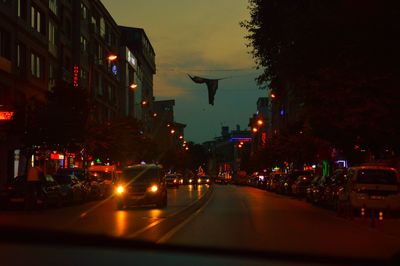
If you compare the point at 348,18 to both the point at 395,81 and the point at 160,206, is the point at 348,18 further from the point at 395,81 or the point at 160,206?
the point at 160,206

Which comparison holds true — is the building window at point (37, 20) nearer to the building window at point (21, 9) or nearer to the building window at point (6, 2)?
the building window at point (21, 9)

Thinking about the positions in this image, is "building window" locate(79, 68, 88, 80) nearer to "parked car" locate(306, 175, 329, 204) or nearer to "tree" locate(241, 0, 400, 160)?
"parked car" locate(306, 175, 329, 204)

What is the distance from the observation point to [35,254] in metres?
13.5

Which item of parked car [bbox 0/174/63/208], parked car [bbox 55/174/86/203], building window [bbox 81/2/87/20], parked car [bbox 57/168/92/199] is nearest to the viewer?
parked car [bbox 0/174/63/208]

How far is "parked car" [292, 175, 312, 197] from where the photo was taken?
1761 inches

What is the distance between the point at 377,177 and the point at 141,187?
10.9 m

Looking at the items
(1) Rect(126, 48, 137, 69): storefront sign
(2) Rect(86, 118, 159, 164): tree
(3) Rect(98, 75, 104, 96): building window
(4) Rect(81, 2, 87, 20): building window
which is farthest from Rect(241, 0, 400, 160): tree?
(1) Rect(126, 48, 137, 69): storefront sign

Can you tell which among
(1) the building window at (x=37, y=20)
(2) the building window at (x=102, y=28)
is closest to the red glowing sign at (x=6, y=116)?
(1) the building window at (x=37, y=20)

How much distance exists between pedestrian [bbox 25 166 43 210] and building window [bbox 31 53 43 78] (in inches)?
850

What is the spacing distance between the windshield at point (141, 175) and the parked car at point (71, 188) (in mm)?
3007

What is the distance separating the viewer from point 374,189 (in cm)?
2459

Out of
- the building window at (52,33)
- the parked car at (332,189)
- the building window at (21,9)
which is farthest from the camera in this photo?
the building window at (52,33)

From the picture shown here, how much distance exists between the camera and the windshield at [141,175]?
103ft

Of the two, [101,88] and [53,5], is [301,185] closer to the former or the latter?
[53,5]
